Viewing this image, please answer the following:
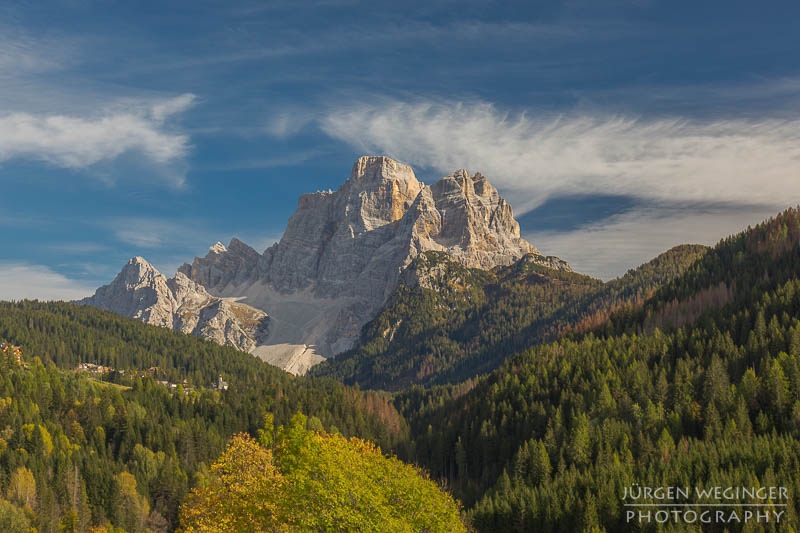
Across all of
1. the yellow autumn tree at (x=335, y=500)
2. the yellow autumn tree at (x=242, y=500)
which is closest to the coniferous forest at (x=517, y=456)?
the yellow autumn tree at (x=335, y=500)

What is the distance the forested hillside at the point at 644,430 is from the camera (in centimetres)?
→ 11869

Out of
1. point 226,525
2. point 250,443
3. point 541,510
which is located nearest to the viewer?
point 226,525

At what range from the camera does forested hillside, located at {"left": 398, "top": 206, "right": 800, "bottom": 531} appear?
11869 cm

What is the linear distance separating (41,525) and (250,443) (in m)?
71.8

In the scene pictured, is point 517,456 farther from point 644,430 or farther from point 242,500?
point 242,500

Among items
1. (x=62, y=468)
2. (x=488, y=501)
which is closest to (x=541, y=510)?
(x=488, y=501)

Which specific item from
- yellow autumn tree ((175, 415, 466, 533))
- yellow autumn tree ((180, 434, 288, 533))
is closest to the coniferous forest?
yellow autumn tree ((175, 415, 466, 533))

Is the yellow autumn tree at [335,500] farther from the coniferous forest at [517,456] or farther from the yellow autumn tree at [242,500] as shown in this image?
the coniferous forest at [517,456]

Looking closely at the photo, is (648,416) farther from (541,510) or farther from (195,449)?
(195,449)

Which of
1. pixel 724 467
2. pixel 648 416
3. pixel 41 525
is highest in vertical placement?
pixel 648 416

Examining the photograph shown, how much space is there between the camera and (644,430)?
156875 mm

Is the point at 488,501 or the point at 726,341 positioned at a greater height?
the point at 726,341

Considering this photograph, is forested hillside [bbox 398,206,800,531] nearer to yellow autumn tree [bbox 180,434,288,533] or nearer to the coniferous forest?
the coniferous forest

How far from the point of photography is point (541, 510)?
121 metres
